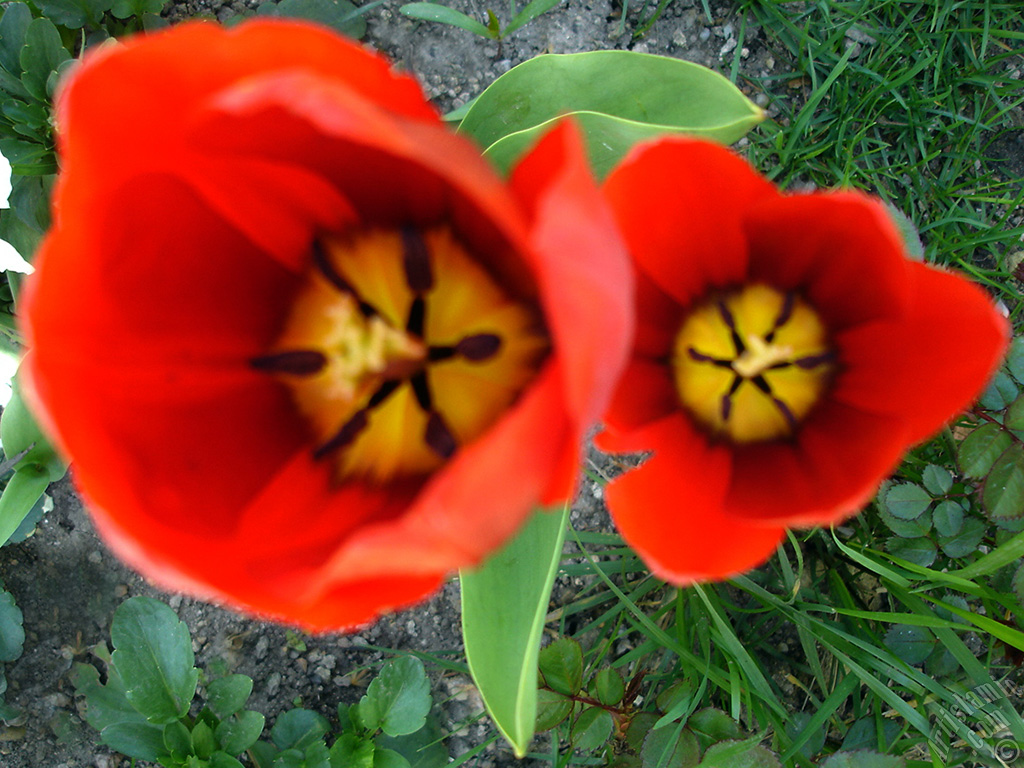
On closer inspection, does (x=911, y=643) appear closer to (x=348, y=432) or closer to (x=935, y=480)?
(x=935, y=480)

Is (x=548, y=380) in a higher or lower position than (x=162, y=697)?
higher

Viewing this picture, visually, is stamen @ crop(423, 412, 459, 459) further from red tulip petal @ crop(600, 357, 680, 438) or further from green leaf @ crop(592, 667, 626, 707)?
green leaf @ crop(592, 667, 626, 707)

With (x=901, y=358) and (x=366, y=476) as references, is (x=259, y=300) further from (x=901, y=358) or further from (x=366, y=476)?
(x=901, y=358)

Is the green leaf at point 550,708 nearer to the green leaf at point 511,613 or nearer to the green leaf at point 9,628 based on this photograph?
the green leaf at point 511,613

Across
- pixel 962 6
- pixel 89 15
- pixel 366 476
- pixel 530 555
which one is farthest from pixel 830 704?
pixel 89 15

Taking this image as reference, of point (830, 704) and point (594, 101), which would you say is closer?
point (594, 101)

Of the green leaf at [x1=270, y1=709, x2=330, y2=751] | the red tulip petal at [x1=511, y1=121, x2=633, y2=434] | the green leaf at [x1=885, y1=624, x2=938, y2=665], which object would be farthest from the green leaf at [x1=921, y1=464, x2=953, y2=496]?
the green leaf at [x1=270, y1=709, x2=330, y2=751]

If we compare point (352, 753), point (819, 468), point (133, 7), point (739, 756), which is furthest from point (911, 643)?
point (133, 7)
